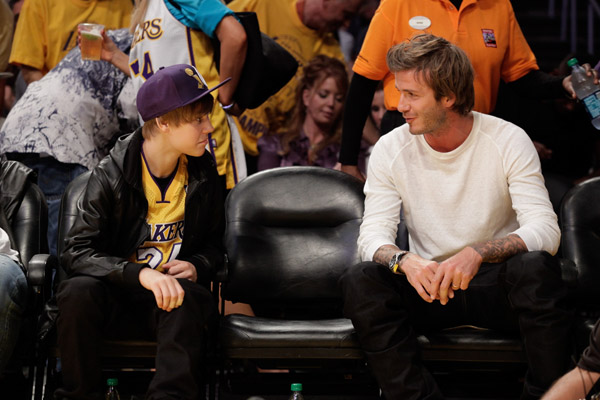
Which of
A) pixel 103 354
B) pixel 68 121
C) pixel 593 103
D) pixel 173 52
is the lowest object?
pixel 103 354

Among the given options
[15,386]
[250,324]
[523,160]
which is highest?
[523,160]

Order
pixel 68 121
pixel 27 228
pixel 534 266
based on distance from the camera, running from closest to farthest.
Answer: pixel 534 266
pixel 27 228
pixel 68 121

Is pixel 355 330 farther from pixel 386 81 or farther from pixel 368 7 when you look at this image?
pixel 368 7

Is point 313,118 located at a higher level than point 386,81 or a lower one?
lower

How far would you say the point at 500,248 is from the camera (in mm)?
3088

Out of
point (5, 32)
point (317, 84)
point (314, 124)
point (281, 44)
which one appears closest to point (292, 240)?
point (314, 124)

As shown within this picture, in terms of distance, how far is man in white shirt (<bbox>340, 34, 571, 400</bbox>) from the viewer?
2.90 meters

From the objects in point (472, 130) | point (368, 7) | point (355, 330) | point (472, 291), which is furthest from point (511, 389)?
point (368, 7)

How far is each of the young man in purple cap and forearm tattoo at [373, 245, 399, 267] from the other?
63cm

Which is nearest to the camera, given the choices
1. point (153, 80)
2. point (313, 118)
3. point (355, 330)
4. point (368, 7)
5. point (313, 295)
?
point (355, 330)

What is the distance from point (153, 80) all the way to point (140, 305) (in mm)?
857

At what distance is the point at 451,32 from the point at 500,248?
1108 millimetres

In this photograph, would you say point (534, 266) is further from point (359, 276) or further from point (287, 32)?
point (287, 32)

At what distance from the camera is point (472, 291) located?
125 inches
